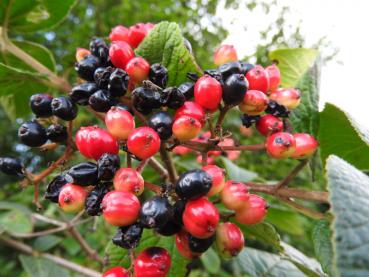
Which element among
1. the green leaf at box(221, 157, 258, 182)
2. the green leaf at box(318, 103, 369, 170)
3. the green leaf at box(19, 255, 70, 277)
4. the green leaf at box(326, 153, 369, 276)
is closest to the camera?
the green leaf at box(326, 153, 369, 276)

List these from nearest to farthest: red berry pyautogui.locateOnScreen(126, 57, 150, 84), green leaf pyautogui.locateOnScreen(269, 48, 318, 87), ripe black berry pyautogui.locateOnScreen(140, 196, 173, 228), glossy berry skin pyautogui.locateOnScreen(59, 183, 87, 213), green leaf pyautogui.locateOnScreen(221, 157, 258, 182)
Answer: ripe black berry pyautogui.locateOnScreen(140, 196, 173, 228), glossy berry skin pyautogui.locateOnScreen(59, 183, 87, 213), red berry pyautogui.locateOnScreen(126, 57, 150, 84), green leaf pyautogui.locateOnScreen(269, 48, 318, 87), green leaf pyautogui.locateOnScreen(221, 157, 258, 182)

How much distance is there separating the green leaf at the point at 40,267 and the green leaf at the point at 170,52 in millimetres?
1437

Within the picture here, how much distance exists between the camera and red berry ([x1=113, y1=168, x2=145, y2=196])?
3.12 ft

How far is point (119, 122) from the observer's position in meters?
1.01

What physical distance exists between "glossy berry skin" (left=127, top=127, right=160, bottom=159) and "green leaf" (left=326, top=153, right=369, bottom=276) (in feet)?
1.36

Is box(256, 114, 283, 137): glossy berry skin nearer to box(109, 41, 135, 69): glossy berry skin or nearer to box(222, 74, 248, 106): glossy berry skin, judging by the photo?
box(222, 74, 248, 106): glossy berry skin

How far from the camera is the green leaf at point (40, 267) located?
2.12 metres

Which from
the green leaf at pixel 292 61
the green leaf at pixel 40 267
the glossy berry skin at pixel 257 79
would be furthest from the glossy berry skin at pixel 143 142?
the green leaf at pixel 40 267

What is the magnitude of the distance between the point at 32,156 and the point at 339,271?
17.5 ft

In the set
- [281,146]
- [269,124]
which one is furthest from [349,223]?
[269,124]

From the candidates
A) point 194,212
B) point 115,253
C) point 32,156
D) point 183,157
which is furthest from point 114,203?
point 32,156

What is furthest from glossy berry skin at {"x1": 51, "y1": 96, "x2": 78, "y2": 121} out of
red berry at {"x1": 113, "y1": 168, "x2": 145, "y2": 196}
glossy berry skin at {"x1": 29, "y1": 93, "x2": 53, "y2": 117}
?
red berry at {"x1": 113, "y1": 168, "x2": 145, "y2": 196}

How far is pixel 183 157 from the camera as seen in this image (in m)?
2.27

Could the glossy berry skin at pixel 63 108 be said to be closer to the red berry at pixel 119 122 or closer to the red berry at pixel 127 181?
the red berry at pixel 119 122
